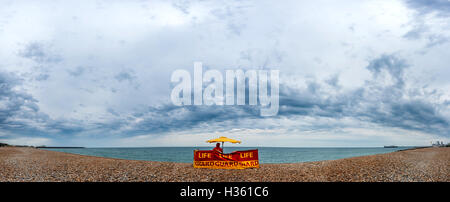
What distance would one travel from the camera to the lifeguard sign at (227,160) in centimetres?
1848

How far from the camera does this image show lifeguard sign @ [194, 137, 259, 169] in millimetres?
18484

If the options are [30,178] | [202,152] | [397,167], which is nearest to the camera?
[30,178]

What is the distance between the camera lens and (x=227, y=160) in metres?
18.6

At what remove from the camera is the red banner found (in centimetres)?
1847

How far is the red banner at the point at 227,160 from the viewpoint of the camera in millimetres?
18469

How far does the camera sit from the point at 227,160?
18.6m
